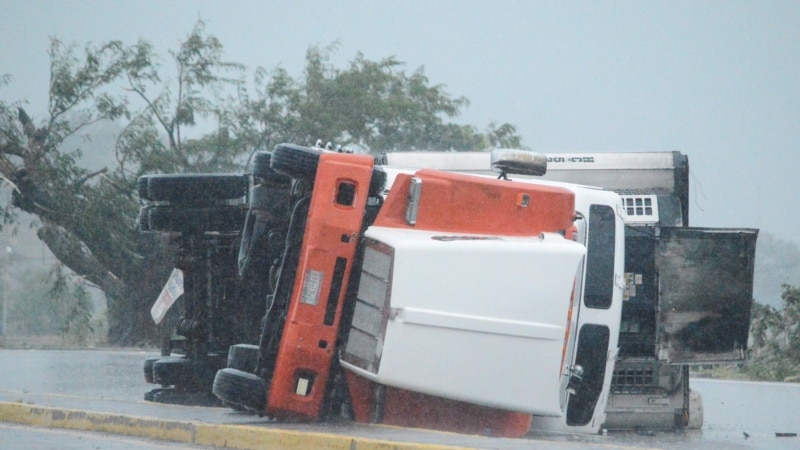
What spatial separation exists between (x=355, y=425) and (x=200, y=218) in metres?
2.34

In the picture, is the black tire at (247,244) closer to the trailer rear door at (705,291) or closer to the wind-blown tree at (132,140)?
the trailer rear door at (705,291)

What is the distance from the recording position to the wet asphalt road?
7750mm

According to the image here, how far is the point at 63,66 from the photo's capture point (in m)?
32.6

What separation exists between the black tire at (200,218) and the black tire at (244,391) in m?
1.74

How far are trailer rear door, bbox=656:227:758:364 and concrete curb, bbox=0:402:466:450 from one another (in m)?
4.72

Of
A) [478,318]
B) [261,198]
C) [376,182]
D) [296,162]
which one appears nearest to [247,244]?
[261,198]

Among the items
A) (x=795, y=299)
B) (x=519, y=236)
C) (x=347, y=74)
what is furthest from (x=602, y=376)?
(x=347, y=74)

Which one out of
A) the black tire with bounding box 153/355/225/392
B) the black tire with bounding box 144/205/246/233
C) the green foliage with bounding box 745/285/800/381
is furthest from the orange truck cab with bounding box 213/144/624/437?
the green foliage with bounding box 745/285/800/381

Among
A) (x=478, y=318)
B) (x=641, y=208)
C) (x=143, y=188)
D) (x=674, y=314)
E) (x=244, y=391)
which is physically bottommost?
(x=244, y=391)

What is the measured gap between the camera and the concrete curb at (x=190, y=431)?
6867mm

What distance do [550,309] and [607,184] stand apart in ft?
16.1

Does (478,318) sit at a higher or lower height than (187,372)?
higher

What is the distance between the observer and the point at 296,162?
313 inches

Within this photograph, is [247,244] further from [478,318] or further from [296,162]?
[478,318]
